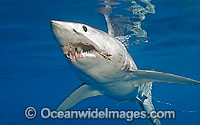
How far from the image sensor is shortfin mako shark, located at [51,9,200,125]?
3207 mm

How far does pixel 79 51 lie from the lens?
347 centimetres

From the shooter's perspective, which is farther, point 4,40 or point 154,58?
point 154,58

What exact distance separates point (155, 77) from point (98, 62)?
5.65ft

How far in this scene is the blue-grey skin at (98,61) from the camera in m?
3.21

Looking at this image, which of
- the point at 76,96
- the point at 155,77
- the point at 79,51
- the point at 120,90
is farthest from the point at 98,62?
the point at 76,96

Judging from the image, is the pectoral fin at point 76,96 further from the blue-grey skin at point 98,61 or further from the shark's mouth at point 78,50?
the shark's mouth at point 78,50

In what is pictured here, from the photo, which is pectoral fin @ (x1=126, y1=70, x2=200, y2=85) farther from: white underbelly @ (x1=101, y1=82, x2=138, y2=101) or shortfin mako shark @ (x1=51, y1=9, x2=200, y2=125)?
white underbelly @ (x1=101, y1=82, x2=138, y2=101)

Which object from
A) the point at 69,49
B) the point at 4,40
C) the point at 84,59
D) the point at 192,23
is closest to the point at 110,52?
the point at 84,59

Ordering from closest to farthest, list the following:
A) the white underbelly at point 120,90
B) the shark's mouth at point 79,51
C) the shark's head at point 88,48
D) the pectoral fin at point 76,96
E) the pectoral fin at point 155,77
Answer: the shark's head at point 88,48 < the shark's mouth at point 79,51 < the pectoral fin at point 155,77 < the white underbelly at point 120,90 < the pectoral fin at point 76,96

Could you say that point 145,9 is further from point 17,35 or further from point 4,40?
point 4,40

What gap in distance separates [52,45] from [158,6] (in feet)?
32.1

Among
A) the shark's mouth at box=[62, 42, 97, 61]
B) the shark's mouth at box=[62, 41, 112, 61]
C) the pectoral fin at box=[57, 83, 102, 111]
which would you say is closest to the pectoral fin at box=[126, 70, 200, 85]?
the pectoral fin at box=[57, 83, 102, 111]

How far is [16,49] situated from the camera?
17.4 metres

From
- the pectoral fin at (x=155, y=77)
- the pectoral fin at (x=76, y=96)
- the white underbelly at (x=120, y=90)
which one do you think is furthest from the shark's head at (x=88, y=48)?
the pectoral fin at (x=76, y=96)
